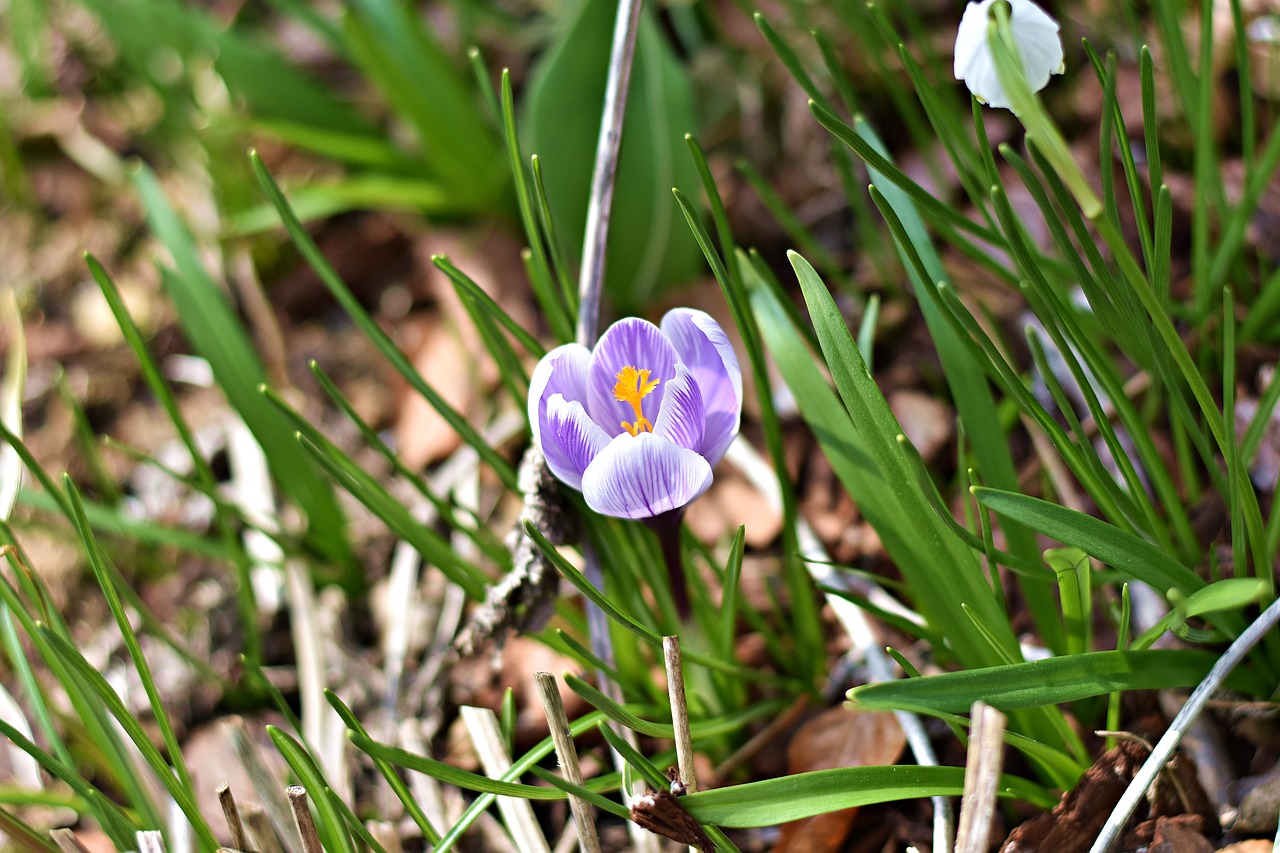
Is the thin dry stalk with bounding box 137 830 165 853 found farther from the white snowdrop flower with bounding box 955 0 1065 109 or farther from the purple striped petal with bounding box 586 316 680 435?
the white snowdrop flower with bounding box 955 0 1065 109

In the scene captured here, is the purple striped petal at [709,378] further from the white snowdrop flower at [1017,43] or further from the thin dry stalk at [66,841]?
the thin dry stalk at [66,841]

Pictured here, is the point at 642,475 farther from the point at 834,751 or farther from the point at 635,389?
the point at 834,751

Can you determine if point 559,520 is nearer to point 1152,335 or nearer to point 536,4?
point 1152,335

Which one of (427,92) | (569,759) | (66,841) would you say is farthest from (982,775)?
(427,92)

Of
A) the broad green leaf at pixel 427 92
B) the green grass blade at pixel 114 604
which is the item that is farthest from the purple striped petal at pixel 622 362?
the broad green leaf at pixel 427 92

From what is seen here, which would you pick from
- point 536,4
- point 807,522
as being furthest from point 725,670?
point 536,4

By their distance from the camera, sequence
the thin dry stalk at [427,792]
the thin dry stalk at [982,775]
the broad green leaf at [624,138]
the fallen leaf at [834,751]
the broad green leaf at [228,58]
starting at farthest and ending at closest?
1. the broad green leaf at [228,58]
2. the broad green leaf at [624,138]
3. the thin dry stalk at [427,792]
4. the fallen leaf at [834,751]
5. the thin dry stalk at [982,775]

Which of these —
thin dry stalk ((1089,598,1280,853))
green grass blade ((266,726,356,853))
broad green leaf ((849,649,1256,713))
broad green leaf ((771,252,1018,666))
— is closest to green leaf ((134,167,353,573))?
green grass blade ((266,726,356,853))
